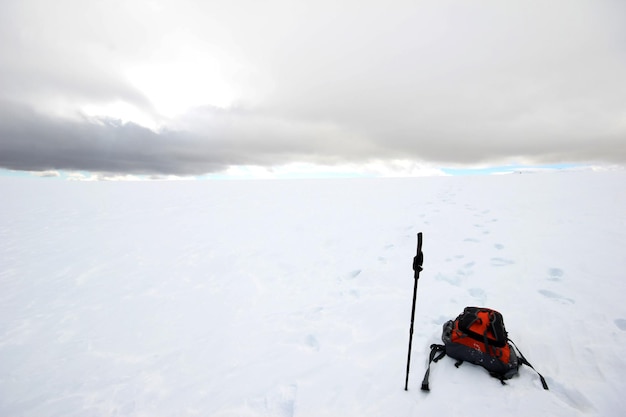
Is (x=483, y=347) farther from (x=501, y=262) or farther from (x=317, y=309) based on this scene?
(x=501, y=262)

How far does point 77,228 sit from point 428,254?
16.1 metres

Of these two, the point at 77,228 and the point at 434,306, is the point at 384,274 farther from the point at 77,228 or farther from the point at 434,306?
the point at 77,228

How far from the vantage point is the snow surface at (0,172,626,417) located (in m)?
4.04

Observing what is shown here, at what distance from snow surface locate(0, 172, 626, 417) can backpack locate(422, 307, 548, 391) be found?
0.54ft

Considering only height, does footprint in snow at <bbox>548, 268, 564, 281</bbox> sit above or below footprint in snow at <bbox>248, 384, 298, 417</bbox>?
above

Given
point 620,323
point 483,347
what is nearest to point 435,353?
point 483,347

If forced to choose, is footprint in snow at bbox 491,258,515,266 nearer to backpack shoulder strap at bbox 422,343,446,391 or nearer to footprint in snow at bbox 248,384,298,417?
backpack shoulder strap at bbox 422,343,446,391

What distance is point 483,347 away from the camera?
13.0 ft

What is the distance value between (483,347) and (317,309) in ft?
11.1

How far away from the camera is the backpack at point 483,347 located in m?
3.85

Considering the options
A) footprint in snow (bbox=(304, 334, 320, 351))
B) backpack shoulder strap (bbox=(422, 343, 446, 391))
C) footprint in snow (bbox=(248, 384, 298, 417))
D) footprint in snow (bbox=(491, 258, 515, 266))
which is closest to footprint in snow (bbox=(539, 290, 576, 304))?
footprint in snow (bbox=(491, 258, 515, 266))

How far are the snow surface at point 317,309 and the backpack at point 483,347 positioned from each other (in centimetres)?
16

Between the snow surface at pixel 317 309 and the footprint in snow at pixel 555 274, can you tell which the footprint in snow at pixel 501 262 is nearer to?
the snow surface at pixel 317 309

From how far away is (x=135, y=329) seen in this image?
6.36 metres
